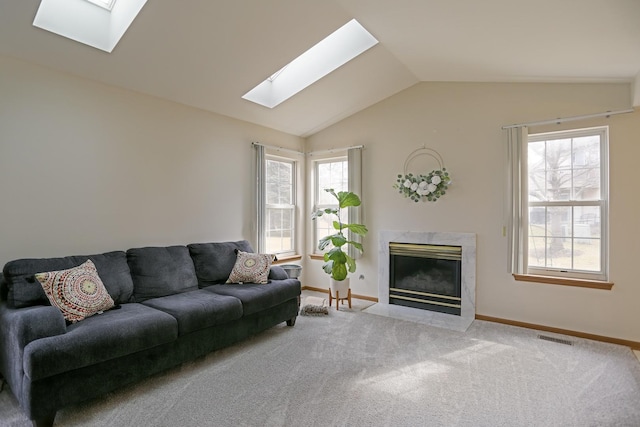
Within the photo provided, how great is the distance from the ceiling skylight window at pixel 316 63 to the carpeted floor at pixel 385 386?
9.43 feet

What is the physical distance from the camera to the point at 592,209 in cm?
351

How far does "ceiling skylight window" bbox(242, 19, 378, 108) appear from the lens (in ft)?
11.8

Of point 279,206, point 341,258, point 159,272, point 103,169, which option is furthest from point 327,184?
point 103,169

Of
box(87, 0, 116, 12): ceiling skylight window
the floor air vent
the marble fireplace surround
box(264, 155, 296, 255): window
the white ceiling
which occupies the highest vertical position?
box(87, 0, 116, 12): ceiling skylight window

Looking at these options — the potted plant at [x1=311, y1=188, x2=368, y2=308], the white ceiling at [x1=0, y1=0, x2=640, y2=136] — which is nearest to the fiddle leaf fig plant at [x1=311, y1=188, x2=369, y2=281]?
the potted plant at [x1=311, y1=188, x2=368, y2=308]

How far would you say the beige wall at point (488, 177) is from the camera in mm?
3279

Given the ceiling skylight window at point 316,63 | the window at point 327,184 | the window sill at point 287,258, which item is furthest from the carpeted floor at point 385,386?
the ceiling skylight window at point 316,63

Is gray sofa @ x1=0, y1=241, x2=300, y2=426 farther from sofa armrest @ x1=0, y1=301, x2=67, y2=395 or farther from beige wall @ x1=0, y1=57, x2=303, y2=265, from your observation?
beige wall @ x1=0, y1=57, x2=303, y2=265

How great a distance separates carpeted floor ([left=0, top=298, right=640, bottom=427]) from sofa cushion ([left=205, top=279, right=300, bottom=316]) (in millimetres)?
381

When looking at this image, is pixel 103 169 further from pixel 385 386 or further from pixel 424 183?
pixel 424 183

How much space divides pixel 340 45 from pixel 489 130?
6.51 feet

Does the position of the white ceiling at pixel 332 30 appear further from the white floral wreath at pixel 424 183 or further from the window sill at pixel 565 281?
the window sill at pixel 565 281

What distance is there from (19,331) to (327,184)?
4.06 metres

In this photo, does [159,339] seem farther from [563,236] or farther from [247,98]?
[563,236]
